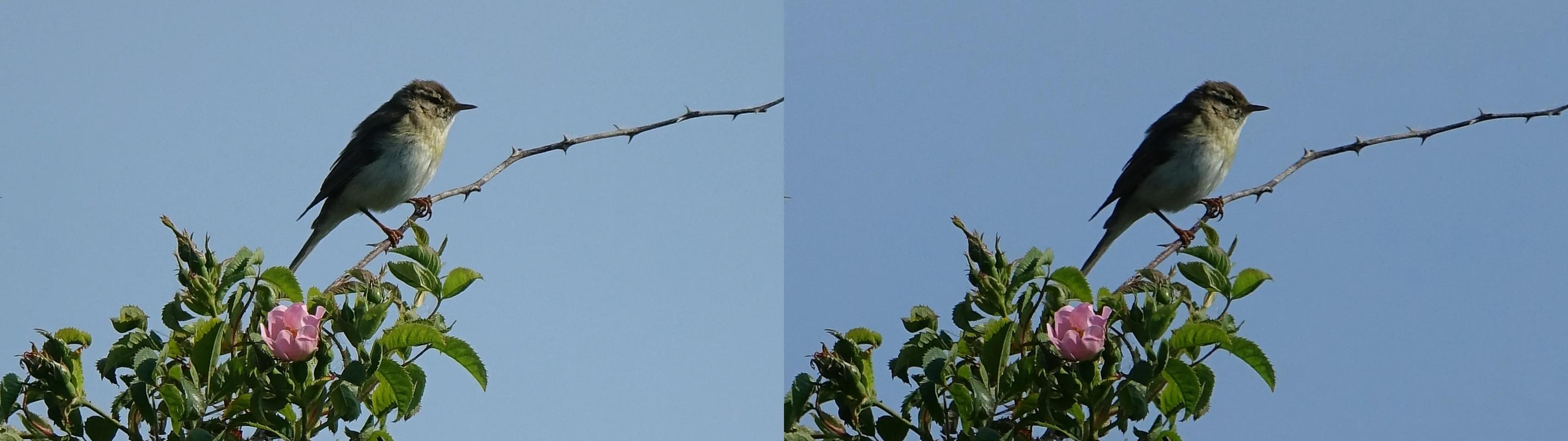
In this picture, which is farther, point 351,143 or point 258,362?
point 351,143

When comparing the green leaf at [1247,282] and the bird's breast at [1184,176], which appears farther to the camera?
the bird's breast at [1184,176]

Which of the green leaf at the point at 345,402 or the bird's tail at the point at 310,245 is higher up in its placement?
the bird's tail at the point at 310,245

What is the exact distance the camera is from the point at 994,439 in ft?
8.29

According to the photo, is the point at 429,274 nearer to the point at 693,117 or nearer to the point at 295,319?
the point at 295,319

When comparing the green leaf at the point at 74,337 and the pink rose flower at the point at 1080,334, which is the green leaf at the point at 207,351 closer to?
the green leaf at the point at 74,337

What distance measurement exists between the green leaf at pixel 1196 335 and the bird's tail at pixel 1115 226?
5184 millimetres

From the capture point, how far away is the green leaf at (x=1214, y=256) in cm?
277

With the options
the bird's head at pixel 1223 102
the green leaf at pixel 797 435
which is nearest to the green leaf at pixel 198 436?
the green leaf at pixel 797 435

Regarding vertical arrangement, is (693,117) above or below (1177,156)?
below

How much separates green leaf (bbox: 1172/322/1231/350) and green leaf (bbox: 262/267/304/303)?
1.84 meters

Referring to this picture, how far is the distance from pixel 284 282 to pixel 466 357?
47 cm

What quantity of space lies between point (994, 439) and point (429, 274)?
1.29m

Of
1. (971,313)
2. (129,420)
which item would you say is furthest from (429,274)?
(971,313)

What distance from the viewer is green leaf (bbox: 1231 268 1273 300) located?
2729 mm
